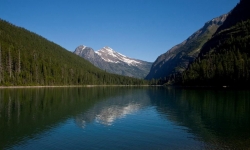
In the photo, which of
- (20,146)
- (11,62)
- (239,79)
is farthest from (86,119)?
(11,62)

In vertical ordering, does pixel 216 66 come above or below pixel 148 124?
above

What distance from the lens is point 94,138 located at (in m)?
35.0

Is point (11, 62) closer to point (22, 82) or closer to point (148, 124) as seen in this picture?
point (22, 82)

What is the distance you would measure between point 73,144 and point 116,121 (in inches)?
717

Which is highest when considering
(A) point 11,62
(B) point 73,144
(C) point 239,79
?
(A) point 11,62

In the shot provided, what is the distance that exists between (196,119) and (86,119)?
23.5 metres

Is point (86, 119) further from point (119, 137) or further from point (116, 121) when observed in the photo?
point (119, 137)

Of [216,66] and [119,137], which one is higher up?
[216,66]

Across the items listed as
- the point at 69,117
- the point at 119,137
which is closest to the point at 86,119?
the point at 69,117

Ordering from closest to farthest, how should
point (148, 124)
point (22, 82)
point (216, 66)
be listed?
1. point (148, 124)
2. point (22, 82)
3. point (216, 66)

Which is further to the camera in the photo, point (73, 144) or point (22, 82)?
point (22, 82)

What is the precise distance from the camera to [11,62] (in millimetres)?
192625

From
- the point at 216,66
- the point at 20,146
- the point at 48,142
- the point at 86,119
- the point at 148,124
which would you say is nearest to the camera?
the point at 20,146

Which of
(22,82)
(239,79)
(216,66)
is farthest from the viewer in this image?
(216,66)
